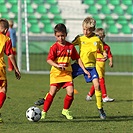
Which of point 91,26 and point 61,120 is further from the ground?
point 91,26

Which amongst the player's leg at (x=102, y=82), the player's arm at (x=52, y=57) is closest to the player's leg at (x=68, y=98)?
the player's arm at (x=52, y=57)

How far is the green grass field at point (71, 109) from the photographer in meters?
7.48

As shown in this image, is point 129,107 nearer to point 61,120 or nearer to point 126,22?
point 61,120

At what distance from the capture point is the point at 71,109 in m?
9.65

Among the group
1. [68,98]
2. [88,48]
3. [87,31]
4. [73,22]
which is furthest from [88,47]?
[73,22]

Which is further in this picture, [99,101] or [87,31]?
[87,31]

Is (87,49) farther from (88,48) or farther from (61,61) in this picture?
(61,61)

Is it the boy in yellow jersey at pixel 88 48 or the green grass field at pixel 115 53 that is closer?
the boy in yellow jersey at pixel 88 48

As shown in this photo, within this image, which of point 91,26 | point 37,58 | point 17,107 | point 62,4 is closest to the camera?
point 91,26

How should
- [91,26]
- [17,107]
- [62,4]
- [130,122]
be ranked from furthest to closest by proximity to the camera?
[62,4] < [17,107] < [91,26] < [130,122]

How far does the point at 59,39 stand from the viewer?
27.2 feet

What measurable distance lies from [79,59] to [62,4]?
1636 centimetres

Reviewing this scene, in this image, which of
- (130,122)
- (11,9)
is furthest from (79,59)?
(11,9)

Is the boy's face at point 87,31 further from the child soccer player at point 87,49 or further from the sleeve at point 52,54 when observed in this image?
the sleeve at point 52,54
